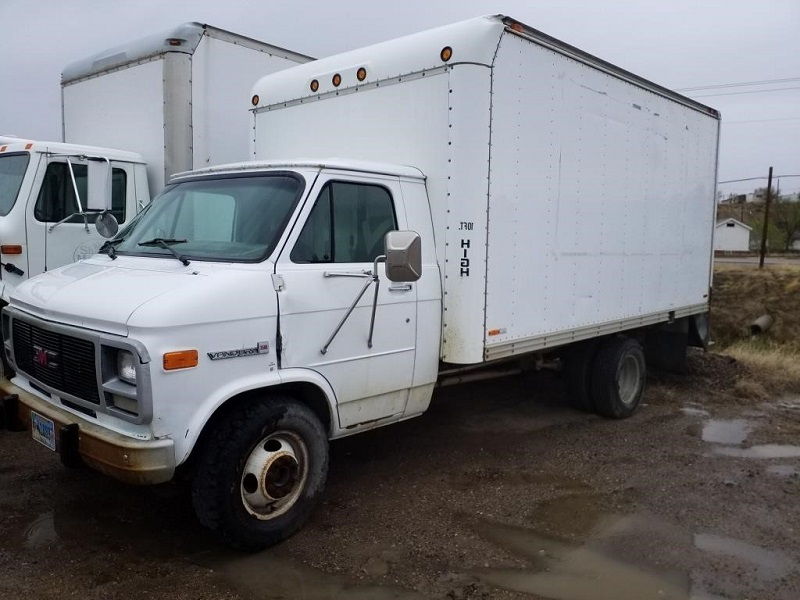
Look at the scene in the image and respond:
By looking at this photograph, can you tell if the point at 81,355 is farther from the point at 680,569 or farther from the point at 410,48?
the point at 680,569

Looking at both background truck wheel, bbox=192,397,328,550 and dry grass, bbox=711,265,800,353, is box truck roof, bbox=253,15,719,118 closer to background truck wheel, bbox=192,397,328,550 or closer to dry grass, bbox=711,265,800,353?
background truck wheel, bbox=192,397,328,550

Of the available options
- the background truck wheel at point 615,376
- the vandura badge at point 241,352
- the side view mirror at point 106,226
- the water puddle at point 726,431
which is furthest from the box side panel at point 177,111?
the water puddle at point 726,431

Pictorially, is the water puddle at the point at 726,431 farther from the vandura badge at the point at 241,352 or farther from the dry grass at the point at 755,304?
the dry grass at the point at 755,304

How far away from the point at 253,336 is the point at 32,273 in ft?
12.7

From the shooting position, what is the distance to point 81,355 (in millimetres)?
3797

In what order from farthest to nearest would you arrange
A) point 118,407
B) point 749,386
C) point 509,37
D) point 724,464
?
1. point 749,386
2. point 724,464
3. point 509,37
4. point 118,407

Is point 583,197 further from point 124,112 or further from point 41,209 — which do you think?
point 124,112

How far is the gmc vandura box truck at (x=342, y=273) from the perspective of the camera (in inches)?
145

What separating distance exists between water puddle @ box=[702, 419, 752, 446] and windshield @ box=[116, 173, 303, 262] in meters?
4.85

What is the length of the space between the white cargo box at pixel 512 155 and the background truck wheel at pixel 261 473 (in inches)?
52.8

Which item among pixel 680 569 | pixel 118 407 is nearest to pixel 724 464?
pixel 680 569

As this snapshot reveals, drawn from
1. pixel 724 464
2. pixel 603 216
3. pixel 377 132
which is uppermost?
pixel 377 132

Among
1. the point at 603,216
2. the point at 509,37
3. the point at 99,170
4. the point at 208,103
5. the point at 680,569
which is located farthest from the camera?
the point at 208,103

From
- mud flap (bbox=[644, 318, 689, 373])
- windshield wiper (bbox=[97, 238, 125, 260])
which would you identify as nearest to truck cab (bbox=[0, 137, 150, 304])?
windshield wiper (bbox=[97, 238, 125, 260])
